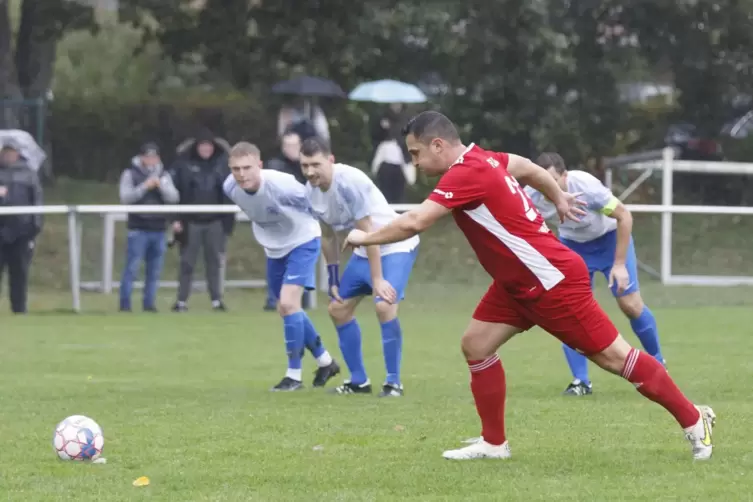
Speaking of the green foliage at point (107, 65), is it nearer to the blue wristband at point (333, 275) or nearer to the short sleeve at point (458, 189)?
the blue wristband at point (333, 275)

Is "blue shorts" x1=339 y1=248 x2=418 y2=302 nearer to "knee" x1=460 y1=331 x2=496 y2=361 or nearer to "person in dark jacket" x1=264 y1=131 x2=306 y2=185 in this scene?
"knee" x1=460 y1=331 x2=496 y2=361

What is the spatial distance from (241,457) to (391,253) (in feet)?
11.2

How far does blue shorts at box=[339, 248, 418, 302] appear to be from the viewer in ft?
36.1

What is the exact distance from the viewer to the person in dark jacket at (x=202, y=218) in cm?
1898

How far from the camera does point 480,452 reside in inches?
307

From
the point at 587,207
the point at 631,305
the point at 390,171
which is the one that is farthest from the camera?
the point at 390,171

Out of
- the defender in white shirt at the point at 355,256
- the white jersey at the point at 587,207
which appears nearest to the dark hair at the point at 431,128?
the defender in white shirt at the point at 355,256

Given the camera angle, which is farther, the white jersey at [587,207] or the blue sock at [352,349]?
the blue sock at [352,349]

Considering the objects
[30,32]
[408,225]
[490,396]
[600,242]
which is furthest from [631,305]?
[30,32]

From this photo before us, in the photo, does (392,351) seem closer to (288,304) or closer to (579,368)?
(288,304)

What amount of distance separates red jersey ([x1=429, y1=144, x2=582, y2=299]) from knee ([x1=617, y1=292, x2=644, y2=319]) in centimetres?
359

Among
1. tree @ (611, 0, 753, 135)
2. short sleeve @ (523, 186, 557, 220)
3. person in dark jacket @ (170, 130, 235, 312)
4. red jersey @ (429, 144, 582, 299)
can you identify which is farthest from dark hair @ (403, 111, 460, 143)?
tree @ (611, 0, 753, 135)

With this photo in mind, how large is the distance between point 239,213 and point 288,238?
808 cm

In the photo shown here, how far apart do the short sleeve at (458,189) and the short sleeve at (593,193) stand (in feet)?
9.13
